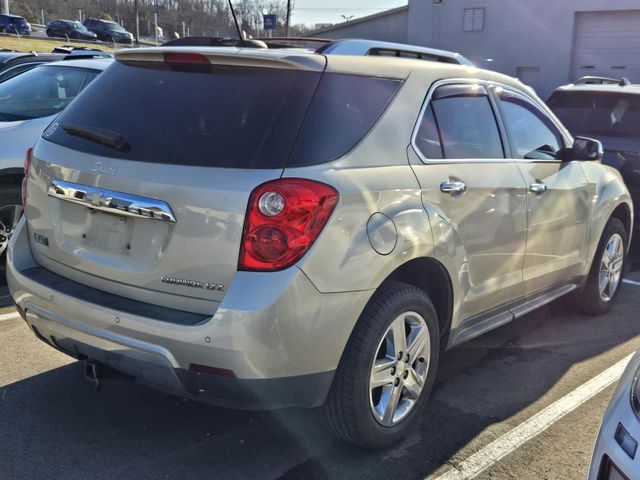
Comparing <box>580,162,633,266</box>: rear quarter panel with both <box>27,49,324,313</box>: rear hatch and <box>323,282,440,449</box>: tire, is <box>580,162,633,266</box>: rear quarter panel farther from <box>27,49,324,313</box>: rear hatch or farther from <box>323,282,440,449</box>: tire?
<box>27,49,324,313</box>: rear hatch

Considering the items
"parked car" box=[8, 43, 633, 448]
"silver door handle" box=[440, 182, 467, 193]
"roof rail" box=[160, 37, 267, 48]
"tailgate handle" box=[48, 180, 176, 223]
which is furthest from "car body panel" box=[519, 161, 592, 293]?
"tailgate handle" box=[48, 180, 176, 223]

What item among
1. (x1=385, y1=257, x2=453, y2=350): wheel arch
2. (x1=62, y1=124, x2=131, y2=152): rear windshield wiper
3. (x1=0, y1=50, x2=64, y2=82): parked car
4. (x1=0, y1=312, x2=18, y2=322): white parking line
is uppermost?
(x1=62, y1=124, x2=131, y2=152): rear windshield wiper

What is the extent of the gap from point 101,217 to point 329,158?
103 centimetres

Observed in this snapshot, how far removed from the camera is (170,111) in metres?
3.04

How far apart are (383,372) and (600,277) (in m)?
2.89

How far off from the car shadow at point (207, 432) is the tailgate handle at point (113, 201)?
1.14 meters

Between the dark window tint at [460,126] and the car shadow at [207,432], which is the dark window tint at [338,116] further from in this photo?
the car shadow at [207,432]

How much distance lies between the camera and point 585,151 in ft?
15.3

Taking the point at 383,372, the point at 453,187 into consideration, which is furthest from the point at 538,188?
Answer: the point at 383,372

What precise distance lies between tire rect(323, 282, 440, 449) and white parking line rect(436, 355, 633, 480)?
0.36 m

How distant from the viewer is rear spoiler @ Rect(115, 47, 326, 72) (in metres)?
2.96

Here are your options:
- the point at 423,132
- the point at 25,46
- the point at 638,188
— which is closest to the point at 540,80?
the point at 638,188

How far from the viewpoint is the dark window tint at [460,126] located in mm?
3484

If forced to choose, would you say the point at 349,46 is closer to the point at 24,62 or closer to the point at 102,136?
the point at 102,136
